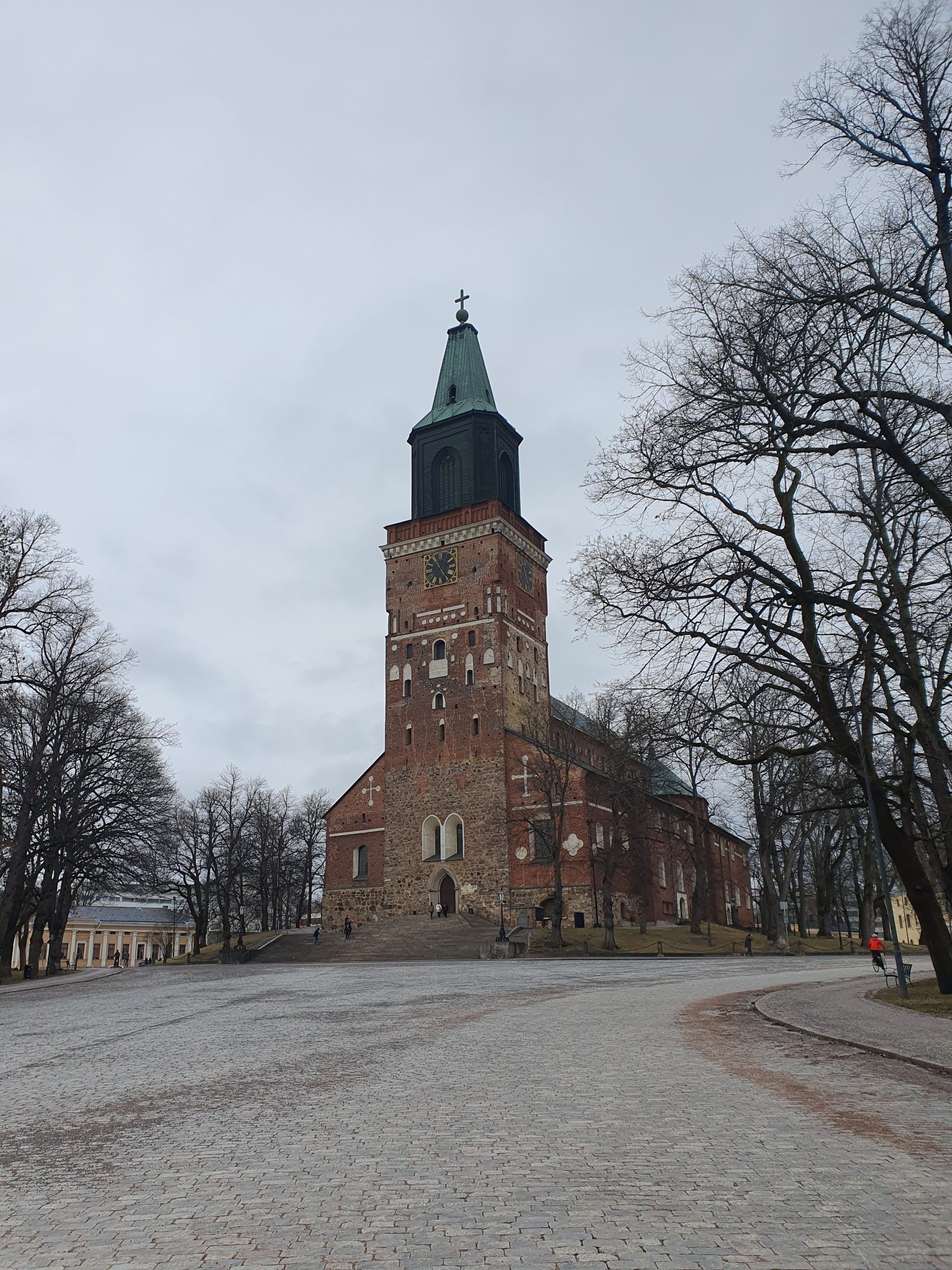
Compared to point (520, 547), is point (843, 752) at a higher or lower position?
lower

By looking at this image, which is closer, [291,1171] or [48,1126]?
[291,1171]

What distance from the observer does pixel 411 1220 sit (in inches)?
194

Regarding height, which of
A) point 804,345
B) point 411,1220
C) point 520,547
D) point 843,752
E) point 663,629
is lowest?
point 411,1220

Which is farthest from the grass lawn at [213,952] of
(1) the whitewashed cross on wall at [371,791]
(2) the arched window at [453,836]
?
(2) the arched window at [453,836]

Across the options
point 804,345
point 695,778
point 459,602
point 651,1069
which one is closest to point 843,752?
point 804,345

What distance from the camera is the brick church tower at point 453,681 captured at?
177 feet

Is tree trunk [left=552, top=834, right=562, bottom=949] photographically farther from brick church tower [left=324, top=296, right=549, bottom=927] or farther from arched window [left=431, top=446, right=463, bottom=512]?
arched window [left=431, top=446, right=463, bottom=512]

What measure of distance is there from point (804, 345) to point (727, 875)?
72456 millimetres

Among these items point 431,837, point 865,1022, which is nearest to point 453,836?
point 431,837

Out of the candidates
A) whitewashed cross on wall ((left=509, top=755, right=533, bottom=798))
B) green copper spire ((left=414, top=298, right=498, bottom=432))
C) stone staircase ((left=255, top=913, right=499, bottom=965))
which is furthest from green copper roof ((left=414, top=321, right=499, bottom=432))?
stone staircase ((left=255, top=913, right=499, bottom=965))

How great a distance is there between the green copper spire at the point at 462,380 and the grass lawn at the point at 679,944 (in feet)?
96.7

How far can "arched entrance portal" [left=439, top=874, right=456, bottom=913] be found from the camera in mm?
54772

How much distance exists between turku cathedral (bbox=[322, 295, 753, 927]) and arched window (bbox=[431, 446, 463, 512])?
0.29 ft

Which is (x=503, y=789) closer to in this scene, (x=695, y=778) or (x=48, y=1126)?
(x=695, y=778)
